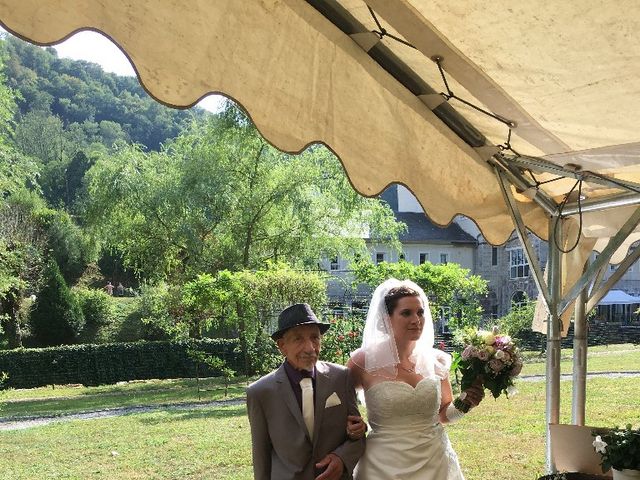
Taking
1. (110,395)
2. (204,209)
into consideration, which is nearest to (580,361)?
(110,395)

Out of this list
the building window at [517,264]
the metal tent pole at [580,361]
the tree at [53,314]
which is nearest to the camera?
the metal tent pole at [580,361]

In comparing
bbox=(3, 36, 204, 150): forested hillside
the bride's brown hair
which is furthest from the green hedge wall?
bbox=(3, 36, 204, 150): forested hillside

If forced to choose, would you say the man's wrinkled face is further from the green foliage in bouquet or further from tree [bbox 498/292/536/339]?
tree [bbox 498/292/536/339]

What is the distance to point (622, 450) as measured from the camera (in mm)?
3328

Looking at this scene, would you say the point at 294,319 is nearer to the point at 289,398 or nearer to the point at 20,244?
the point at 289,398

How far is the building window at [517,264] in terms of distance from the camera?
1776 inches

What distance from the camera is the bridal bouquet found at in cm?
346

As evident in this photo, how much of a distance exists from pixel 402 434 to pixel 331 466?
555 millimetres

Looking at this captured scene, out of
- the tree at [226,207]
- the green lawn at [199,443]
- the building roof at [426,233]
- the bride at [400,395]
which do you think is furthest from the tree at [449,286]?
the building roof at [426,233]

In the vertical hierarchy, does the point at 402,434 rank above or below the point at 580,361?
below

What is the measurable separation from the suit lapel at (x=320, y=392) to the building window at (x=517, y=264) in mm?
43316

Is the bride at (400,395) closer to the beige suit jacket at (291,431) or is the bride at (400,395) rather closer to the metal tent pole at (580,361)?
the beige suit jacket at (291,431)

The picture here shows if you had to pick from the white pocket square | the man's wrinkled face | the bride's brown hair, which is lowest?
the white pocket square

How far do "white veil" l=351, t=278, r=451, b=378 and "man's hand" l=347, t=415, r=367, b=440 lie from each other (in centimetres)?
36
